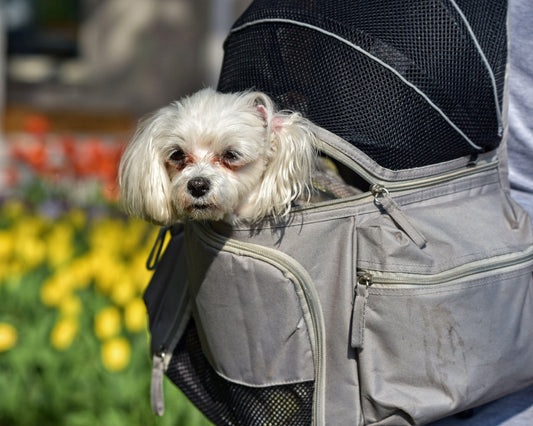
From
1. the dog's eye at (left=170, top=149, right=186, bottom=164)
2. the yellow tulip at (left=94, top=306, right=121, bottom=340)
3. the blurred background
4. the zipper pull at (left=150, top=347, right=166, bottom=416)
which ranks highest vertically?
the dog's eye at (left=170, top=149, right=186, bottom=164)

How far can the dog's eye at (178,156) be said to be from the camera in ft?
4.33

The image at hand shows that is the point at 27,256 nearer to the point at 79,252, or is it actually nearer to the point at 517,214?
the point at 79,252

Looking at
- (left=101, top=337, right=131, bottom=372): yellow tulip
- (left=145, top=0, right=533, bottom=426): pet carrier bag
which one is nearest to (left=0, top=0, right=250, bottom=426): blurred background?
(left=101, top=337, right=131, bottom=372): yellow tulip

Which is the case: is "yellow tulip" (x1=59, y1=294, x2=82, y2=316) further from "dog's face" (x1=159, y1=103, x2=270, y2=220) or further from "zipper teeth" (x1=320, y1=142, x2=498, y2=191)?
"zipper teeth" (x1=320, y1=142, x2=498, y2=191)

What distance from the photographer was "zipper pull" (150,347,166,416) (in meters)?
1.36

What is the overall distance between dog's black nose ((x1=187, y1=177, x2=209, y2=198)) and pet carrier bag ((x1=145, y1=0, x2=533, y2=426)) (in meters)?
0.07

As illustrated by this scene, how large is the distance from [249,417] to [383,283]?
0.34 m

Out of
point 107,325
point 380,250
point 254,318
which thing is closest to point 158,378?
point 254,318

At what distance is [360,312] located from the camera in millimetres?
1090

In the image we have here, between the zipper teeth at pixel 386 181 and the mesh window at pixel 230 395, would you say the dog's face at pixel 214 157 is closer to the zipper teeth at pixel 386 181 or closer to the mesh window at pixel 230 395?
the zipper teeth at pixel 386 181

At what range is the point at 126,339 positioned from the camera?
2.83 m

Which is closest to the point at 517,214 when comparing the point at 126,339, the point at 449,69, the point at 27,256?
the point at 449,69

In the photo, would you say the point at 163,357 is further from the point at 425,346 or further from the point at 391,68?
the point at 391,68

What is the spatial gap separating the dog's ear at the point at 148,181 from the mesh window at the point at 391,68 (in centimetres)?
26
